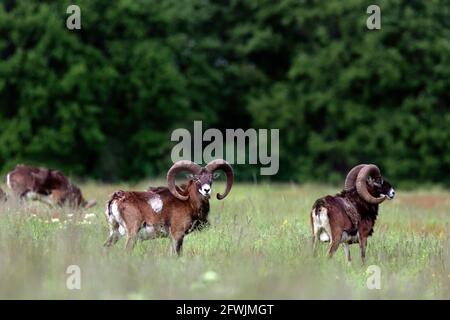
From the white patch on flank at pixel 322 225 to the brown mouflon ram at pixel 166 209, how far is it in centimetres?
161

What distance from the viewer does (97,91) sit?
39531 mm

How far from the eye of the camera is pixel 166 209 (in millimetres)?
14102

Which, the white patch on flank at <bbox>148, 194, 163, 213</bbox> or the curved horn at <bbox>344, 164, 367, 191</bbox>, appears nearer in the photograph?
the white patch on flank at <bbox>148, 194, 163, 213</bbox>

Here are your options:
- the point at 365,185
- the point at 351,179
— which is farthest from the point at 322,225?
the point at 351,179

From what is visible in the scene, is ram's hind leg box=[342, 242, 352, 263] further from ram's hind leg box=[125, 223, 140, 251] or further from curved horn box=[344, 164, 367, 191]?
ram's hind leg box=[125, 223, 140, 251]

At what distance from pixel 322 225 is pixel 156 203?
2.45 metres


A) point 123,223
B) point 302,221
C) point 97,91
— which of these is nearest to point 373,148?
point 97,91

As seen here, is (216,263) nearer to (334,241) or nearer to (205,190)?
(205,190)

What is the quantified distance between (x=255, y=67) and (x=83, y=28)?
8.90 m

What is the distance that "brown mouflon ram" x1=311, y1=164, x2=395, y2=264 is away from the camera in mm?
13734

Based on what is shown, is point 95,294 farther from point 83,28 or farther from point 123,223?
point 83,28

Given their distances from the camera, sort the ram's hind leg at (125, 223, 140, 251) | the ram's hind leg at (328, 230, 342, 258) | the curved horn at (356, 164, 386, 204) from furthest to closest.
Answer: the curved horn at (356, 164, 386, 204)
the ram's hind leg at (328, 230, 342, 258)
the ram's hind leg at (125, 223, 140, 251)

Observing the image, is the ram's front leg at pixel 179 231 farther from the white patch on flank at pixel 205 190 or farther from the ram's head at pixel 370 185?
the ram's head at pixel 370 185

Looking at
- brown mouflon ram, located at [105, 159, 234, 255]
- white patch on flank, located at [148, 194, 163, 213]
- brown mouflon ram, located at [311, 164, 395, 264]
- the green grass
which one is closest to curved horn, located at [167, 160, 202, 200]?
brown mouflon ram, located at [105, 159, 234, 255]
